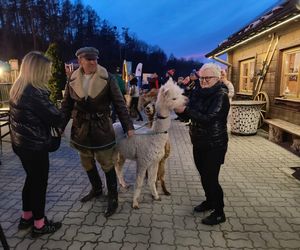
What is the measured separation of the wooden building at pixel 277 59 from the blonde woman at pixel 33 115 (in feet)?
16.3

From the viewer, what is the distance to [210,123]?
2.98 meters

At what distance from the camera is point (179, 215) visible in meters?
3.50

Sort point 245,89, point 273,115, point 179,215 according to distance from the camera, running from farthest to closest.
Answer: point 245,89
point 273,115
point 179,215

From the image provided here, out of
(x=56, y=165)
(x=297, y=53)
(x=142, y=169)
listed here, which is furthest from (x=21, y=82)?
(x=297, y=53)

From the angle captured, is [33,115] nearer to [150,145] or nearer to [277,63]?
[150,145]

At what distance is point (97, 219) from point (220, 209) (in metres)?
1.47

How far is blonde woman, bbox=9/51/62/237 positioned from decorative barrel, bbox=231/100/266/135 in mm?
6358

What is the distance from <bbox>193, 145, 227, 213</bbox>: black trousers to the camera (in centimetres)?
306

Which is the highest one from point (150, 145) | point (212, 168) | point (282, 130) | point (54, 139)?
point (54, 139)

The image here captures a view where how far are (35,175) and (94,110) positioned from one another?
96 centimetres

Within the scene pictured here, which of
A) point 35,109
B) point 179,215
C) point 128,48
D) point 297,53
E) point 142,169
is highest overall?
point 128,48

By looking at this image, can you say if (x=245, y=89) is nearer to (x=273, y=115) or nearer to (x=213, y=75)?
(x=273, y=115)

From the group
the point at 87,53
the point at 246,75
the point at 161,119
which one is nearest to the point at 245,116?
the point at 246,75

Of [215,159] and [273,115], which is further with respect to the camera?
[273,115]
